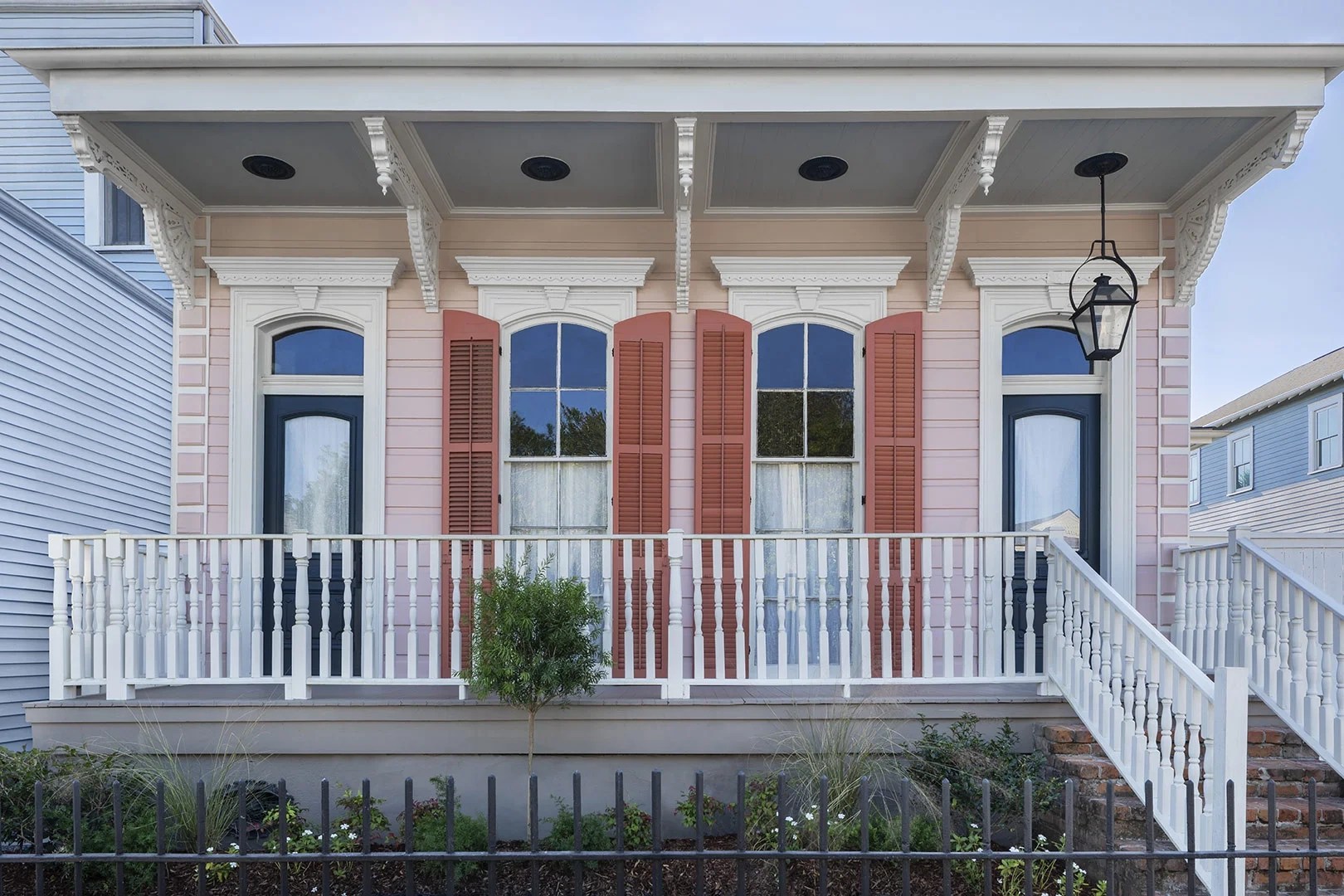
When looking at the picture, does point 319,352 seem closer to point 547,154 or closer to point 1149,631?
point 547,154

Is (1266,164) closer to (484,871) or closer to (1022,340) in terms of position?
(1022,340)

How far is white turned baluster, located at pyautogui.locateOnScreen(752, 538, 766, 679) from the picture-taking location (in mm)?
5477

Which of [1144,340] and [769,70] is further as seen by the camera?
[1144,340]

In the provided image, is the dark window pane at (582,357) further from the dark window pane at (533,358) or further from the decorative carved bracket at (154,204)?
the decorative carved bracket at (154,204)

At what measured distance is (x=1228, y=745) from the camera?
411 centimetres

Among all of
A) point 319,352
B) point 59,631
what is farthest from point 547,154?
point 59,631

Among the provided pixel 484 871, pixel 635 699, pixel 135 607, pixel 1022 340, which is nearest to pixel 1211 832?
pixel 635 699

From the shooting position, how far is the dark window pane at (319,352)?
22.6ft

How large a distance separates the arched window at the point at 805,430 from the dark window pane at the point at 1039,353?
110cm

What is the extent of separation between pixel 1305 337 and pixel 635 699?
24097mm

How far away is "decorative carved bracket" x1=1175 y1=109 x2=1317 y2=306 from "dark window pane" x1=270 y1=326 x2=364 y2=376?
537cm

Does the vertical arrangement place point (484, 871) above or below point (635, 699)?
below

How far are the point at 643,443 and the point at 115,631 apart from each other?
315cm

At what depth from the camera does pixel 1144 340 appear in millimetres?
6648
